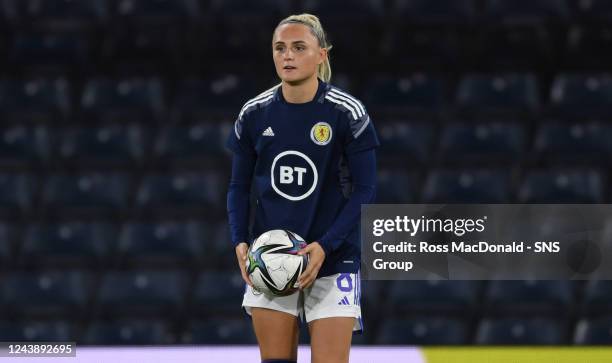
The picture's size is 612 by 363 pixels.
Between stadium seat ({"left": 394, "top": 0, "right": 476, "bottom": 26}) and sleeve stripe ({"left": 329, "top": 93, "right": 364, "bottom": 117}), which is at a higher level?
stadium seat ({"left": 394, "top": 0, "right": 476, "bottom": 26})

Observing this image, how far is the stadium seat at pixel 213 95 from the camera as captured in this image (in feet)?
20.1

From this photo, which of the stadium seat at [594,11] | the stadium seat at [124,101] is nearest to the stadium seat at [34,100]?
the stadium seat at [124,101]

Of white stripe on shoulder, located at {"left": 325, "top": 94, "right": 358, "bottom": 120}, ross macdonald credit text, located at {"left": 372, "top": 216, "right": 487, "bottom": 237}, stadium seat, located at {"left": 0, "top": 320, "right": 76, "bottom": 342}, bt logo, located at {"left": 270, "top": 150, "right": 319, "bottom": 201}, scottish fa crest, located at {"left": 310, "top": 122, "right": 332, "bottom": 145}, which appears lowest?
stadium seat, located at {"left": 0, "top": 320, "right": 76, "bottom": 342}

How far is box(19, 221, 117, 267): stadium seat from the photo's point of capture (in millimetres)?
5719

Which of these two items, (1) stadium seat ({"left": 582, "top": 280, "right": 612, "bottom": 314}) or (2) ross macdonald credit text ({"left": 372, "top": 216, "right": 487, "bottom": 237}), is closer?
(2) ross macdonald credit text ({"left": 372, "top": 216, "right": 487, "bottom": 237})

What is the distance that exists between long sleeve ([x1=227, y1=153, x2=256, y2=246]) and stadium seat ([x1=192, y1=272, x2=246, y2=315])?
2.50 meters

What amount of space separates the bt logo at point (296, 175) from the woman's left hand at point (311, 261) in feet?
0.49

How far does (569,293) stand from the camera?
5.46m

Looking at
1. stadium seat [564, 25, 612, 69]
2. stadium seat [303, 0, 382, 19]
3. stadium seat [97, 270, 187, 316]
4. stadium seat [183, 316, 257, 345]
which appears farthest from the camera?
stadium seat [303, 0, 382, 19]

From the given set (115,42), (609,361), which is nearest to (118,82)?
(115,42)

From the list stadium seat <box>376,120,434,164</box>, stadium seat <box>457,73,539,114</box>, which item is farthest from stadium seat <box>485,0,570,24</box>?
stadium seat <box>376,120,434,164</box>

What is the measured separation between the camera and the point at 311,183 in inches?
114

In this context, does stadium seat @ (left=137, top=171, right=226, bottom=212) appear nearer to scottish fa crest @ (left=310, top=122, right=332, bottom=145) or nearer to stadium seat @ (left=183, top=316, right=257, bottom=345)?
stadium seat @ (left=183, top=316, right=257, bottom=345)

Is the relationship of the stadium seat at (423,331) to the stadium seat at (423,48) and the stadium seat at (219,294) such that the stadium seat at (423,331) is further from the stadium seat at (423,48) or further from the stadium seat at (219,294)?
the stadium seat at (423,48)
